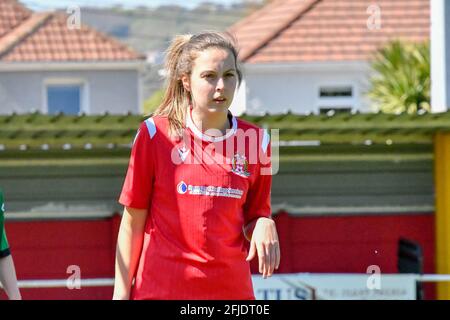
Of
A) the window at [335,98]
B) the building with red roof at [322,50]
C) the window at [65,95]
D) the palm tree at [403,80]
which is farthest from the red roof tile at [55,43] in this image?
the palm tree at [403,80]

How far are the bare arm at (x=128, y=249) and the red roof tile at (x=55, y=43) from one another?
107 feet

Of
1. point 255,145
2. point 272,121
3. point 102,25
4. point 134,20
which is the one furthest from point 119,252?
point 134,20

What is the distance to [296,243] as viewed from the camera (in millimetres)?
11781

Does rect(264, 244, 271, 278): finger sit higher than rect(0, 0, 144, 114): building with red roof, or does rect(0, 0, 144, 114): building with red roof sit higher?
rect(0, 0, 144, 114): building with red roof

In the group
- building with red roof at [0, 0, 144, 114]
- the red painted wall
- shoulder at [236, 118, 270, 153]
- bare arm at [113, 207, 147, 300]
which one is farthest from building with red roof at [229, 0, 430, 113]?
bare arm at [113, 207, 147, 300]

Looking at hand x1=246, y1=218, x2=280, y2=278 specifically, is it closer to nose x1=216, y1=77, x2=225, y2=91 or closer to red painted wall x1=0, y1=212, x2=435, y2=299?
nose x1=216, y1=77, x2=225, y2=91

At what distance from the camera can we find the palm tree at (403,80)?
18.6 meters

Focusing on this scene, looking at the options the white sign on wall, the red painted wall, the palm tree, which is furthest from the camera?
the palm tree

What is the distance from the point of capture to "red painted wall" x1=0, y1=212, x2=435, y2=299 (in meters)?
11.4

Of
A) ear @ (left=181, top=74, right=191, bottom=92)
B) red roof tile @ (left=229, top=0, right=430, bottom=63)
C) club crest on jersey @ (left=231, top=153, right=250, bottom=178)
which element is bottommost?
club crest on jersey @ (left=231, top=153, right=250, bottom=178)

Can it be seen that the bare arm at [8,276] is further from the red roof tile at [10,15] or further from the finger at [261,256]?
the red roof tile at [10,15]

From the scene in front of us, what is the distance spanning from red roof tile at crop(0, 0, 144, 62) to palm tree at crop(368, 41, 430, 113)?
18544 millimetres

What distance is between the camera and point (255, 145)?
4434 millimetres

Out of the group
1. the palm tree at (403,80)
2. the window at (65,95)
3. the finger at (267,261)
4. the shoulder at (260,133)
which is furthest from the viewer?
the window at (65,95)
